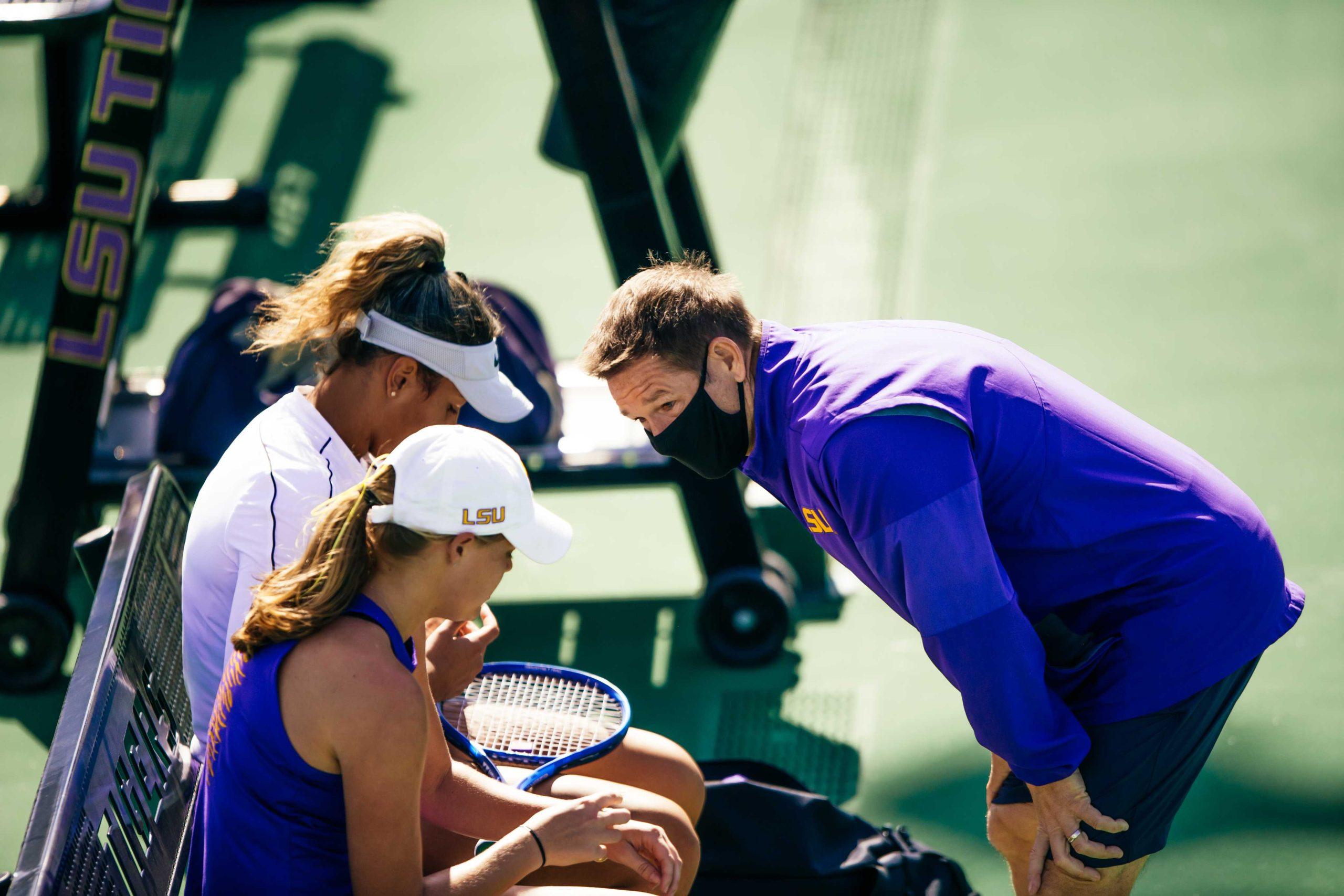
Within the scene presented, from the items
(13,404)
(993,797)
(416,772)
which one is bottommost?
(13,404)

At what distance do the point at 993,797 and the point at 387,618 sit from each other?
139cm

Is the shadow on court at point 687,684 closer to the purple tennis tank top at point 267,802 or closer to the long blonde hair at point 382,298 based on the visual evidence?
the long blonde hair at point 382,298

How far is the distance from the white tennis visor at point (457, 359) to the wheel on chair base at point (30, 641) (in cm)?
215

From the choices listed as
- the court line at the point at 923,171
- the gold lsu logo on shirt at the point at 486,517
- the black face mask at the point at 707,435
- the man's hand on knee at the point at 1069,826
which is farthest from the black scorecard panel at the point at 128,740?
the court line at the point at 923,171

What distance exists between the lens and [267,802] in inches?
83.6

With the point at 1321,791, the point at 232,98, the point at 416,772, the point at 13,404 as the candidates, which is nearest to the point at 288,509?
the point at 416,772

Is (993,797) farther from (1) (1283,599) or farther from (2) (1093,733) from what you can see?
(1) (1283,599)

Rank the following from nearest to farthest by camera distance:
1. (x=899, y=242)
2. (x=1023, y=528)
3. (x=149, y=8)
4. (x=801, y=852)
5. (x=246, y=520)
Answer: (x=1023, y=528) → (x=246, y=520) → (x=801, y=852) → (x=149, y=8) → (x=899, y=242)

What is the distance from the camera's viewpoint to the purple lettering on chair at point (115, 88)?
13.2 feet

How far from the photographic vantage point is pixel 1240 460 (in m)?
4.85

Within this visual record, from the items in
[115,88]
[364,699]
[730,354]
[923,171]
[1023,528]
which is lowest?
[364,699]

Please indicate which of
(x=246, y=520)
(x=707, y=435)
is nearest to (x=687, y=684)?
(x=707, y=435)

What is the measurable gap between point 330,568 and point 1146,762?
61.6 inches

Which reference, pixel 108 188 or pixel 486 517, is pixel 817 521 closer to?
pixel 486 517
